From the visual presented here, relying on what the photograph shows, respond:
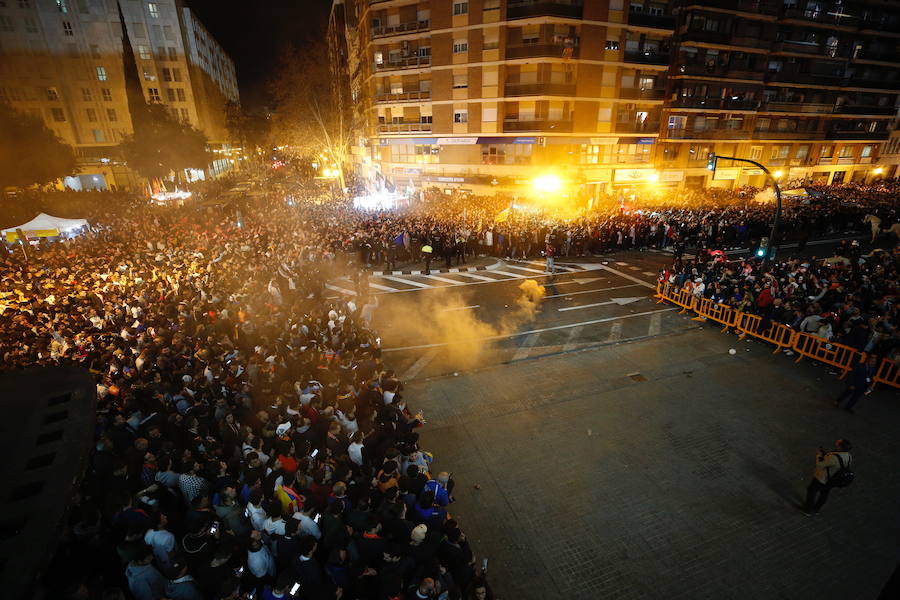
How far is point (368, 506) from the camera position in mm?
5355

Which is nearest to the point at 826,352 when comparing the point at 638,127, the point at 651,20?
the point at 638,127

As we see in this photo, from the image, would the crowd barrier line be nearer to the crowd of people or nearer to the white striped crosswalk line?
the crowd of people

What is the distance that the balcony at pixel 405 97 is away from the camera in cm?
3609

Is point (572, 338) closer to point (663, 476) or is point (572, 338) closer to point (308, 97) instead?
point (663, 476)

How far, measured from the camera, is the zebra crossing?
1816 centimetres

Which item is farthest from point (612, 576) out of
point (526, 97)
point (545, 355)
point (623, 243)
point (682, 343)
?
point (526, 97)

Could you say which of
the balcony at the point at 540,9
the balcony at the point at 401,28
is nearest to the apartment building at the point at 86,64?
the balcony at the point at 401,28

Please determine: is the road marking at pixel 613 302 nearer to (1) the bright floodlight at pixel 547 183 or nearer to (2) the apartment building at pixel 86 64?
(1) the bright floodlight at pixel 547 183

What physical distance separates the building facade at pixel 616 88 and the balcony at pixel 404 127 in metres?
0.12

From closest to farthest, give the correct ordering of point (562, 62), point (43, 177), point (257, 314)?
1. point (257, 314)
2. point (562, 62)
3. point (43, 177)

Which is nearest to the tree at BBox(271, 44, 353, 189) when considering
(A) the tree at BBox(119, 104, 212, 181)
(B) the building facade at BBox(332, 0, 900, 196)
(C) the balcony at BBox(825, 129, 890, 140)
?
(B) the building facade at BBox(332, 0, 900, 196)

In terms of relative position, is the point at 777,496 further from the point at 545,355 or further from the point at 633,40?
the point at 633,40

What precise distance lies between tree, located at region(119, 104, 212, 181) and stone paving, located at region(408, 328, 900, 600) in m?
51.6

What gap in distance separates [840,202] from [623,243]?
18.3m
